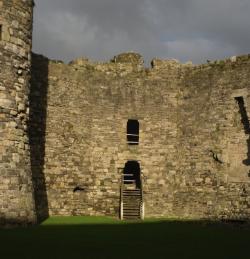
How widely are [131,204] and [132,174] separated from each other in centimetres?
190

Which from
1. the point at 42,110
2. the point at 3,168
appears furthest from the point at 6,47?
the point at 42,110

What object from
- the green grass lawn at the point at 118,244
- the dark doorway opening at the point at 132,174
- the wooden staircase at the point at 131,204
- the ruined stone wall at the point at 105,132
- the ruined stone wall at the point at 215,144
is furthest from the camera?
the dark doorway opening at the point at 132,174

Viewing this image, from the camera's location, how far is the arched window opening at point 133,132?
71.1 feet

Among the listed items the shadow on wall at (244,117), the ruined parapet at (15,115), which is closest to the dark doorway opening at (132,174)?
the shadow on wall at (244,117)

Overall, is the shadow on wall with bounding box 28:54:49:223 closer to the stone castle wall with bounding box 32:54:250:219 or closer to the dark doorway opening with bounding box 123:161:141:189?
the stone castle wall with bounding box 32:54:250:219

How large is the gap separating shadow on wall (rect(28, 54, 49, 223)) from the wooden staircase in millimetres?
3405

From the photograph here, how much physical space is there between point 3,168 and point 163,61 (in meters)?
10.7

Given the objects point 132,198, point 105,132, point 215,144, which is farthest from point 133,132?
point 215,144

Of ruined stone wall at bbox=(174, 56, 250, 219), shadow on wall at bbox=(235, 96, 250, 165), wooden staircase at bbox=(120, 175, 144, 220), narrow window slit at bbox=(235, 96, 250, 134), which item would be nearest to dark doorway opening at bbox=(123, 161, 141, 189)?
wooden staircase at bbox=(120, 175, 144, 220)

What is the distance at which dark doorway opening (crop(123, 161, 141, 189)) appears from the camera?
2211 cm

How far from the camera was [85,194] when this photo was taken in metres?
20.4

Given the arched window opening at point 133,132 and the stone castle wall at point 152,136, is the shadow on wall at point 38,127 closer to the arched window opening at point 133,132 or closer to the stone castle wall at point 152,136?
the stone castle wall at point 152,136

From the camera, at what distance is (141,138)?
21.6 m

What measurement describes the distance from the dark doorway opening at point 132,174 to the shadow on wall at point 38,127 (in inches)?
175
